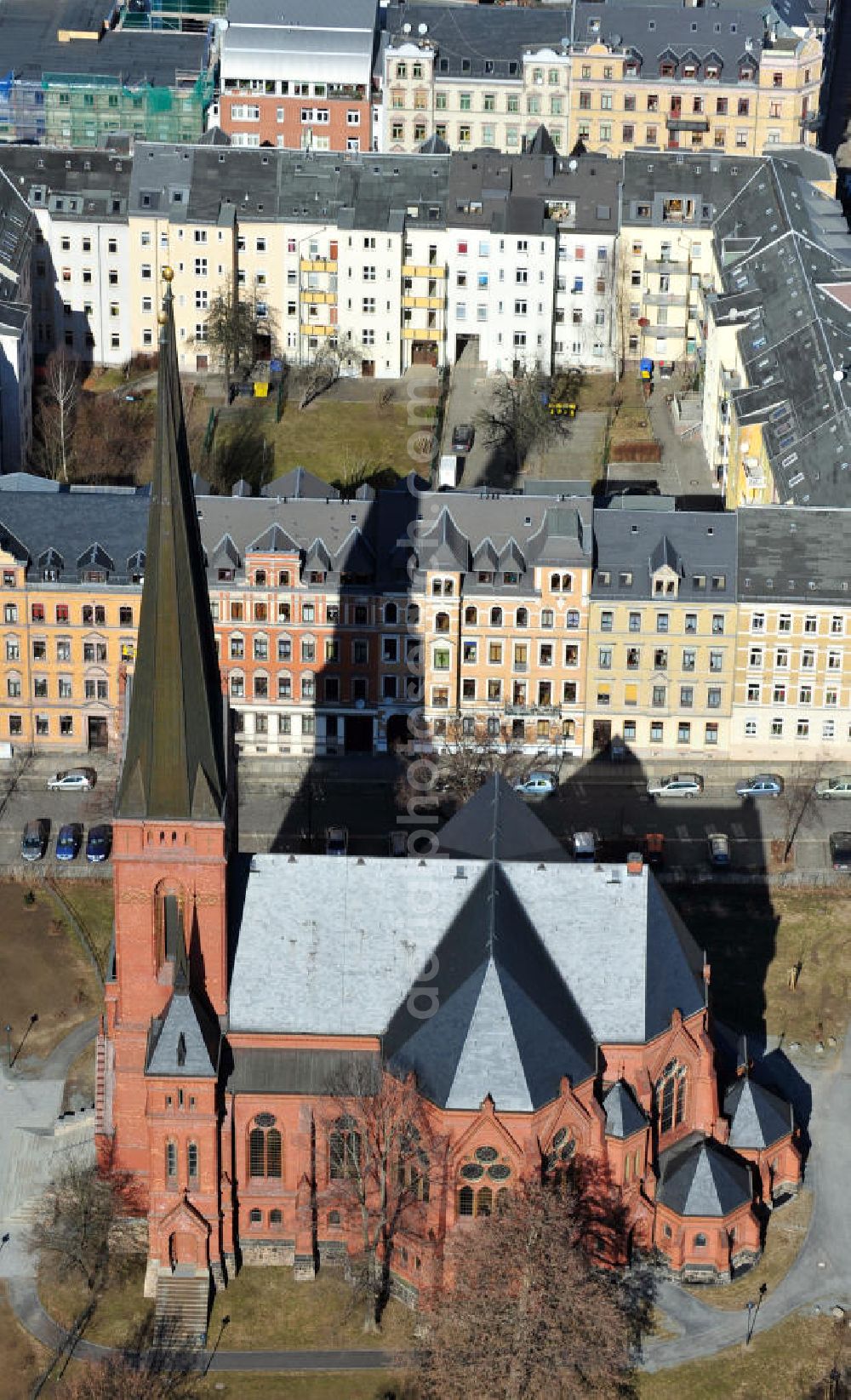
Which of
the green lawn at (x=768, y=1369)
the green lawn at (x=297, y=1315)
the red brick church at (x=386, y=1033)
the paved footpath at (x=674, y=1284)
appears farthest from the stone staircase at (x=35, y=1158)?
the green lawn at (x=768, y=1369)

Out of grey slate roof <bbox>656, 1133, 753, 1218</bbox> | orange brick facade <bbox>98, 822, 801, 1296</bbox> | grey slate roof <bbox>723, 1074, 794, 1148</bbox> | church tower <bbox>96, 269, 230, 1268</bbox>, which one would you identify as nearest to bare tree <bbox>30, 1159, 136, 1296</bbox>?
church tower <bbox>96, 269, 230, 1268</bbox>

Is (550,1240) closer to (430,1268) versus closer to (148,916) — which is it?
(430,1268)

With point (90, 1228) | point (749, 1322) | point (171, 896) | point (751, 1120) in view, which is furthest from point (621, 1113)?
point (90, 1228)

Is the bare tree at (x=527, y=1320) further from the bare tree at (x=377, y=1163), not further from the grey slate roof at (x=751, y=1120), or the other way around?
the grey slate roof at (x=751, y=1120)

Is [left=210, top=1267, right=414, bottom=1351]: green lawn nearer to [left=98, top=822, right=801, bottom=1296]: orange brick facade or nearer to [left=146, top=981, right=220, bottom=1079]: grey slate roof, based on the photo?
[left=98, top=822, right=801, bottom=1296]: orange brick facade

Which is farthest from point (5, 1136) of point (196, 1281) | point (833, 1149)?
point (833, 1149)

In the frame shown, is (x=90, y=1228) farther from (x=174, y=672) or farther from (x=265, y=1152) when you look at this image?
(x=174, y=672)

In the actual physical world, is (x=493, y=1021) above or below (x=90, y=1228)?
above
